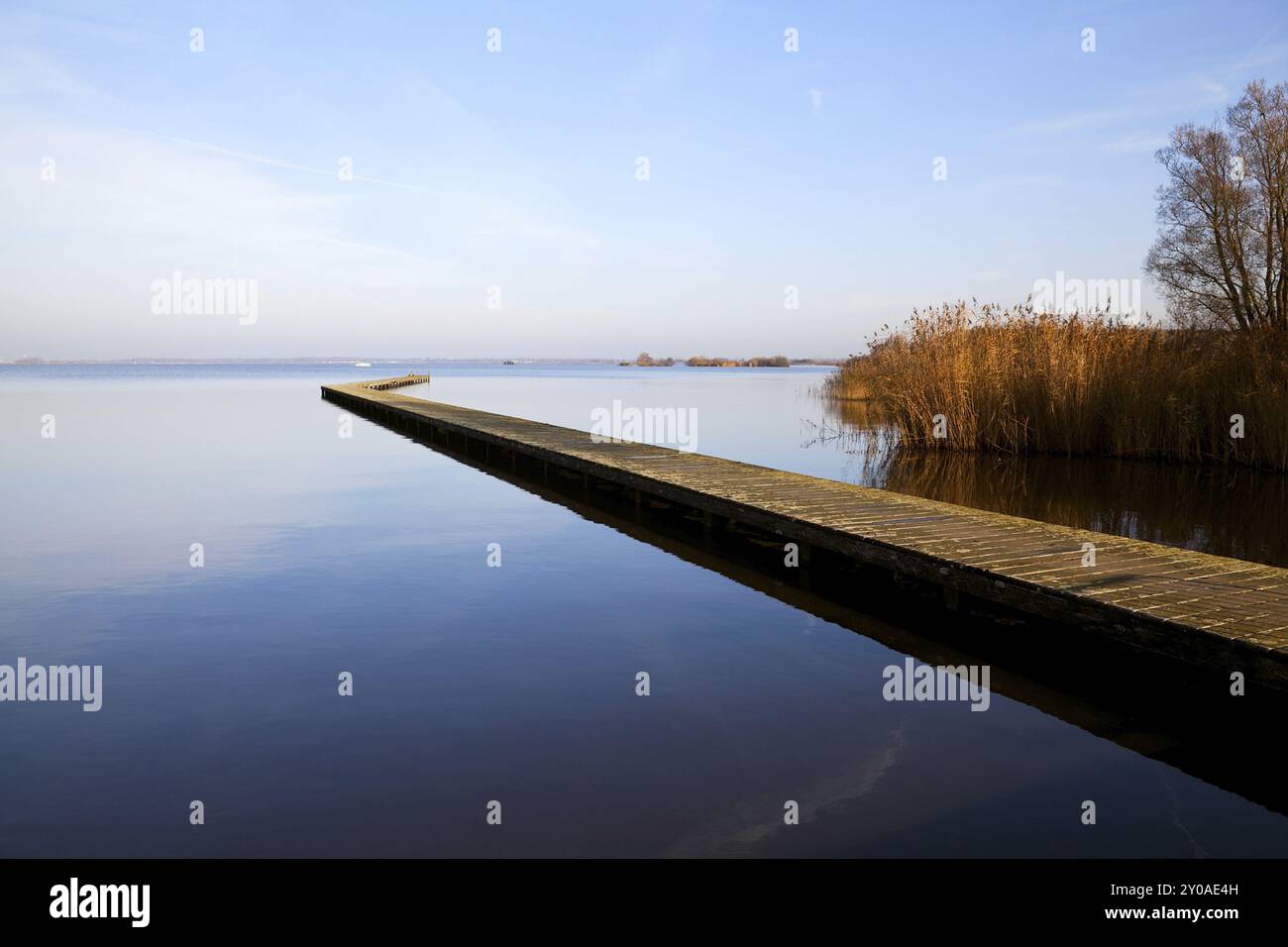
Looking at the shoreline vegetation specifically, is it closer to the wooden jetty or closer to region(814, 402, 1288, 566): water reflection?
region(814, 402, 1288, 566): water reflection

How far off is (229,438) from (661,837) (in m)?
18.8

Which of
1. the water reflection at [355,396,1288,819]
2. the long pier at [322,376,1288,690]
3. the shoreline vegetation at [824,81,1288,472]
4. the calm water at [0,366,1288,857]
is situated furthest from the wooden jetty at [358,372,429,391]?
the water reflection at [355,396,1288,819]

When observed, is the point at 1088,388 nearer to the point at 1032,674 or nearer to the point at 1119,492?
the point at 1119,492

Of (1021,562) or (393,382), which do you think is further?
(393,382)

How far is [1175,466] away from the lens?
40.5 feet

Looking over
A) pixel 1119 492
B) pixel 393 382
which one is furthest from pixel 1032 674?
pixel 393 382

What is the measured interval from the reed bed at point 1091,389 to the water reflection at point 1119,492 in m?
0.31

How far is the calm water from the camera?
3145 mm

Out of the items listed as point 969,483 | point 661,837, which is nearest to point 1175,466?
point 969,483

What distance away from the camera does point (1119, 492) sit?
425 inches

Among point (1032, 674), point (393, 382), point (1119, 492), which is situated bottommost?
point (1032, 674)

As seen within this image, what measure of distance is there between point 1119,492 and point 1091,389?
9.61 ft

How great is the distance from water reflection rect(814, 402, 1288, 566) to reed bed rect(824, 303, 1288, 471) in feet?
1.03
